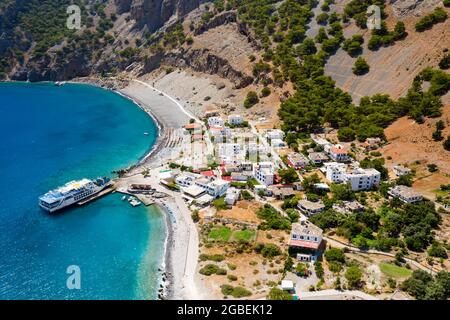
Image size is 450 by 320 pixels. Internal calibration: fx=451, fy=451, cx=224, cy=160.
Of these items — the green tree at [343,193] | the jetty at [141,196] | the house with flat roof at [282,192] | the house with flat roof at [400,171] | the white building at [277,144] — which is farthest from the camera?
the white building at [277,144]

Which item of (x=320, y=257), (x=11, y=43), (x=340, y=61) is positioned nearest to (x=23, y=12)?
(x=11, y=43)

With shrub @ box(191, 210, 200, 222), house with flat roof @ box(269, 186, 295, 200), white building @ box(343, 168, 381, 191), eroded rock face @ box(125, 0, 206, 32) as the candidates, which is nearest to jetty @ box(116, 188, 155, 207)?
shrub @ box(191, 210, 200, 222)

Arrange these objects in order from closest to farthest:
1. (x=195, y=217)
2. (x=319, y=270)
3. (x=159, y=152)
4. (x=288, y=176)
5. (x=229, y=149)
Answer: (x=319, y=270), (x=195, y=217), (x=288, y=176), (x=229, y=149), (x=159, y=152)

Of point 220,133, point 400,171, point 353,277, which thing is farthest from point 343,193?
point 220,133

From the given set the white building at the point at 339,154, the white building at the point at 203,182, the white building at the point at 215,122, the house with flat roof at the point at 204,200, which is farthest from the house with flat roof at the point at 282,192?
the white building at the point at 215,122

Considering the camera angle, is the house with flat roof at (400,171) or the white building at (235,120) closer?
the house with flat roof at (400,171)

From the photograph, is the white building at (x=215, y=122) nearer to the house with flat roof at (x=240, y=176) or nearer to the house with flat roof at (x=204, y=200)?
the house with flat roof at (x=240, y=176)

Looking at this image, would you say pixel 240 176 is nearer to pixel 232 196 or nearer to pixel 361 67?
pixel 232 196
